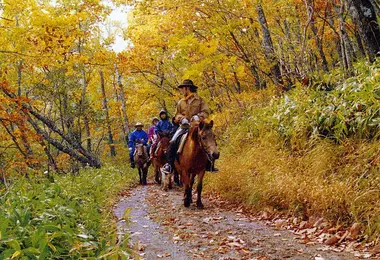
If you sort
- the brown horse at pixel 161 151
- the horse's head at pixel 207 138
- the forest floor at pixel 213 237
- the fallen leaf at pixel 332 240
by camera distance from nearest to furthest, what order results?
the forest floor at pixel 213 237, the fallen leaf at pixel 332 240, the horse's head at pixel 207 138, the brown horse at pixel 161 151

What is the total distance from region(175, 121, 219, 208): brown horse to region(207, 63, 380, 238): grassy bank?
0.96 meters

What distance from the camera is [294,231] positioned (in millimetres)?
5754

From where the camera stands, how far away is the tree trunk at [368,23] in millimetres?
7520

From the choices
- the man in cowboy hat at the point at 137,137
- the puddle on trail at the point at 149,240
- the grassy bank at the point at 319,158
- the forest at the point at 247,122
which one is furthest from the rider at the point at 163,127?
the puddle on trail at the point at 149,240

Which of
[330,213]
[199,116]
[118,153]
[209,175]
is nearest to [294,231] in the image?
[330,213]

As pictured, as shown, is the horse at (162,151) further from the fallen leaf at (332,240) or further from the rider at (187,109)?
the fallen leaf at (332,240)

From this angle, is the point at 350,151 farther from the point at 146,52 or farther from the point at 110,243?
the point at 146,52

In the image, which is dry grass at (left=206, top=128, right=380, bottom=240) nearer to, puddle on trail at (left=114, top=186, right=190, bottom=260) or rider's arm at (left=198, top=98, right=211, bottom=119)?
rider's arm at (left=198, top=98, right=211, bottom=119)

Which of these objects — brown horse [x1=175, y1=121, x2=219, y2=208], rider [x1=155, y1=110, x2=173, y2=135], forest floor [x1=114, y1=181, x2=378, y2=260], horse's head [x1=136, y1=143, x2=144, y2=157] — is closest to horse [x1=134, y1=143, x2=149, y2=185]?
horse's head [x1=136, y1=143, x2=144, y2=157]

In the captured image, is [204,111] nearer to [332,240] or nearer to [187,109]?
[187,109]

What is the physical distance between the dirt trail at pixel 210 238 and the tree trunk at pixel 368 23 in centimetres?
430

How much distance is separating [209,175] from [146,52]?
10048 millimetres

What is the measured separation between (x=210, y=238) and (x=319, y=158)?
2.61 metres

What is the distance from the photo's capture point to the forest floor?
4617mm
